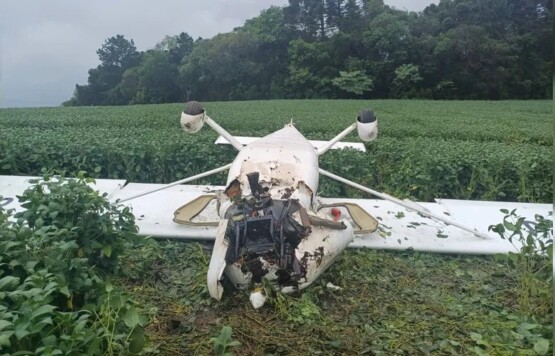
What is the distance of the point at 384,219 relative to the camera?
197 inches

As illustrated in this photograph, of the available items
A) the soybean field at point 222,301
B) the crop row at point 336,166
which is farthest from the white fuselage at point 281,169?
the crop row at point 336,166

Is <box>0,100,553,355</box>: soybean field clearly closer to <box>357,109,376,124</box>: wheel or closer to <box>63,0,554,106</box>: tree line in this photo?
<box>357,109,376,124</box>: wheel

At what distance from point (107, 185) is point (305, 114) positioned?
855 centimetres

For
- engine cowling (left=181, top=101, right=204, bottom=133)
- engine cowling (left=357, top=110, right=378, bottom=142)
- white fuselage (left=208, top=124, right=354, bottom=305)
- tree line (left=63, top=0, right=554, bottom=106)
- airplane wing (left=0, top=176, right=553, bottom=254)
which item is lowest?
airplane wing (left=0, top=176, right=553, bottom=254)

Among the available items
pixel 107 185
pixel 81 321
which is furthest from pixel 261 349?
pixel 107 185

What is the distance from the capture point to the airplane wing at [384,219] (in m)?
4.36

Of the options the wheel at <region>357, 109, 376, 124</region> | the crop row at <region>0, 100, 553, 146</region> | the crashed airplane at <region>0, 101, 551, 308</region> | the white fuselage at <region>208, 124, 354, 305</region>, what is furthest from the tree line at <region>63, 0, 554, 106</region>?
the crop row at <region>0, 100, 553, 146</region>

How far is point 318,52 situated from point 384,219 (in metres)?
2.30

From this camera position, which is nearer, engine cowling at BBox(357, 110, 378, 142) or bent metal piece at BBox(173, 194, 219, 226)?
bent metal piece at BBox(173, 194, 219, 226)

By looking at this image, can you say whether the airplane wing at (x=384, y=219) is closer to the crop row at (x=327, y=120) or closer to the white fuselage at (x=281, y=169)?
the white fuselage at (x=281, y=169)

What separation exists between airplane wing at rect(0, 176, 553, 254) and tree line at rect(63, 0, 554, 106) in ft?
3.73

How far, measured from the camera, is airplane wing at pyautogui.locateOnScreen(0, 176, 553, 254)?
4.36 meters

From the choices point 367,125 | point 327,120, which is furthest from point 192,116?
point 327,120

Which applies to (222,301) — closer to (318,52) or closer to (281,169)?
(281,169)
